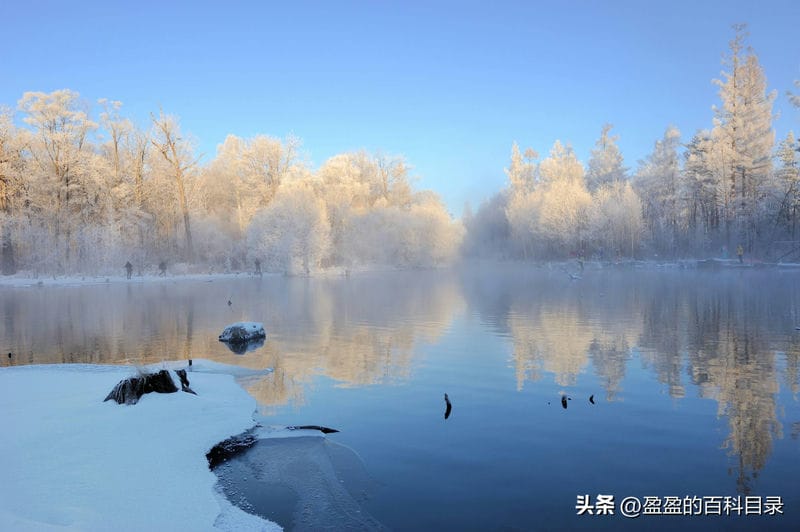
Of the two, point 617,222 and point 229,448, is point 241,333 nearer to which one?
point 229,448

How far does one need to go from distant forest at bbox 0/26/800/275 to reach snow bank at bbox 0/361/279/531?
156 ft

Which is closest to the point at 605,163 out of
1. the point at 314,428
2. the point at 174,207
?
the point at 174,207

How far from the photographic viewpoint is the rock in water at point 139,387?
8844mm

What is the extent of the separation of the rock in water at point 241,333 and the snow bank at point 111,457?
6.25 m

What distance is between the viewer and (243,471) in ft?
23.0

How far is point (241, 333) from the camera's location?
16.9 metres

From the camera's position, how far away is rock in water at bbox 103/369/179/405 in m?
8.84

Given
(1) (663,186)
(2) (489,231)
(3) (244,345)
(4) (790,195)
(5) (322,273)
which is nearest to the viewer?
(3) (244,345)

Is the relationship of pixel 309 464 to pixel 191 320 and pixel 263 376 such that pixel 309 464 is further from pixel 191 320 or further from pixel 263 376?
pixel 191 320

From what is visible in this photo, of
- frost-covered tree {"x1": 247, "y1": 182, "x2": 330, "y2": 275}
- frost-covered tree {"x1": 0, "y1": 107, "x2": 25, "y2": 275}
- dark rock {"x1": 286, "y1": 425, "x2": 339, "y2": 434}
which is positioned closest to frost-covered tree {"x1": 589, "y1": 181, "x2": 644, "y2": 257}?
frost-covered tree {"x1": 247, "y1": 182, "x2": 330, "y2": 275}

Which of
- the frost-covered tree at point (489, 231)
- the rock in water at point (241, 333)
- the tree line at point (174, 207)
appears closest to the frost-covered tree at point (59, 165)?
the tree line at point (174, 207)

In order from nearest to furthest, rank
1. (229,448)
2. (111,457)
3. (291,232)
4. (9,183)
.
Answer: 1. (111,457)
2. (229,448)
3. (9,183)
4. (291,232)

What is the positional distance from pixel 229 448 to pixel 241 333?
953cm

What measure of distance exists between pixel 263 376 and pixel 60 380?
3.98 metres
